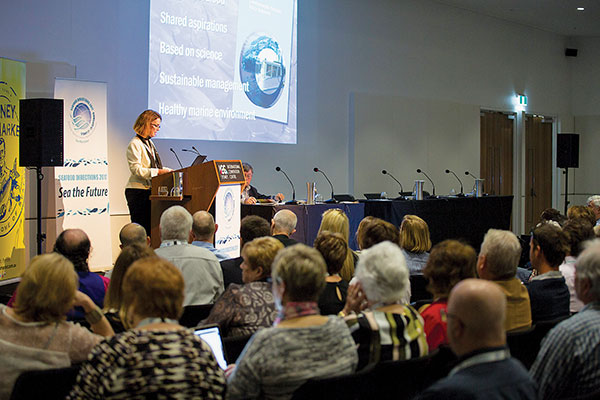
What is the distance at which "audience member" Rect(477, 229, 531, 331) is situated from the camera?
279 cm

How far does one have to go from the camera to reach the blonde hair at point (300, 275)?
78.4 inches

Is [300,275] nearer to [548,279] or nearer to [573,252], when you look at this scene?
[548,279]

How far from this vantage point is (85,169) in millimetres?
6324

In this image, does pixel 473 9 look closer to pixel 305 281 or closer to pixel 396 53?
pixel 396 53

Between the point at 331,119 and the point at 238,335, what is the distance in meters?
7.46

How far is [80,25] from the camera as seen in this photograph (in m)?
6.71

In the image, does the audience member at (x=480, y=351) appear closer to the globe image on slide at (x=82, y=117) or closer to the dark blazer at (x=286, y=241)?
the dark blazer at (x=286, y=241)

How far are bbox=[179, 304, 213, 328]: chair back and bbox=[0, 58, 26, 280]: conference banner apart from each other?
12.2ft

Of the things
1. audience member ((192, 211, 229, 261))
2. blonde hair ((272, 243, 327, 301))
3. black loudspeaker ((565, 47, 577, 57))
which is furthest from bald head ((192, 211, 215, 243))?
black loudspeaker ((565, 47, 577, 57))

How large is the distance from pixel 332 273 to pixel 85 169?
4.00m

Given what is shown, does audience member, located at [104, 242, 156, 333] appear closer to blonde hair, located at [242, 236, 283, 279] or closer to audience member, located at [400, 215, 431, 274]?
blonde hair, located at [242, 236, 283, 279]

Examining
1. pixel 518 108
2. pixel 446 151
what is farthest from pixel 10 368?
pixel 518 108

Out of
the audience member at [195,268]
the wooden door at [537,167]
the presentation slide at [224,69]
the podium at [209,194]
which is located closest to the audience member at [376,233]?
the audience member at [195,268]

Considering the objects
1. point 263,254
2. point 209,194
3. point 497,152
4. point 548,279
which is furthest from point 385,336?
point 497,152
